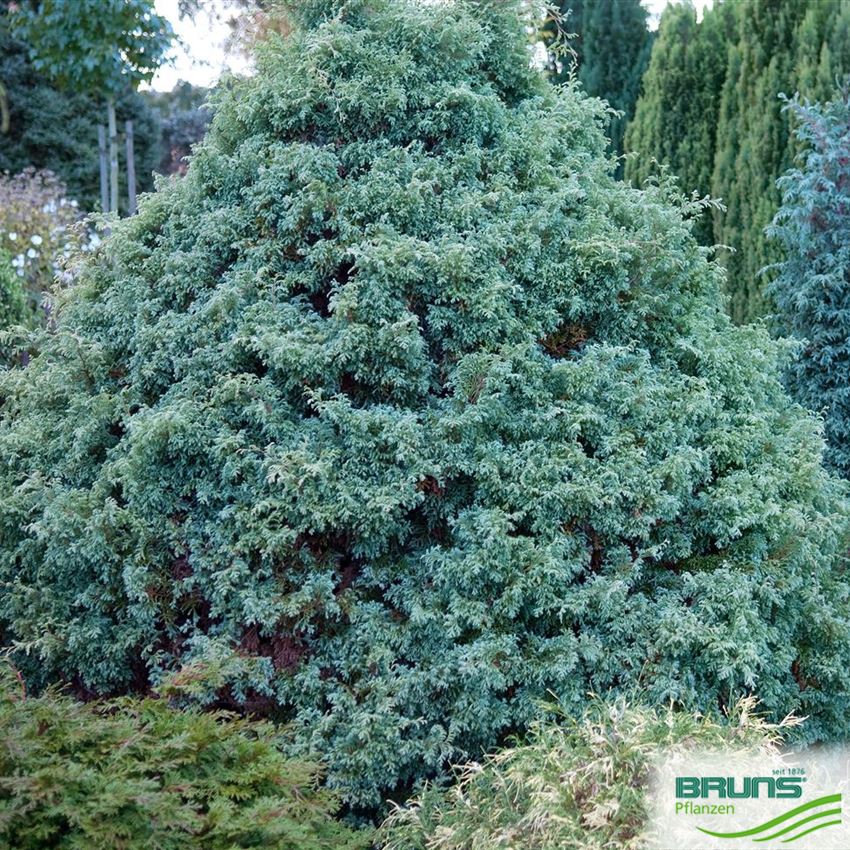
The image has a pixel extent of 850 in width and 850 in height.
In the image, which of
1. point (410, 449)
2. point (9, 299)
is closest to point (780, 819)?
point (410, 449)

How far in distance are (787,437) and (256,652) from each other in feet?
6.33

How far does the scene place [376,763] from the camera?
284cm

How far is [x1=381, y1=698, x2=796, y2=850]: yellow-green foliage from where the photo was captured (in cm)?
235

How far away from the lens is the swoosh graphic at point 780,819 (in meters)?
2.31

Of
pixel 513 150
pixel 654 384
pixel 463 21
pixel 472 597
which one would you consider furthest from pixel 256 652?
pixel 463 21

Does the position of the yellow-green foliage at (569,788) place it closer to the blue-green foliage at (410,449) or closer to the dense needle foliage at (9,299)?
the blue-green foliage at (410,449)

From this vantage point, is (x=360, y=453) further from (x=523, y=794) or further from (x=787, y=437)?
(x=787, y=437)

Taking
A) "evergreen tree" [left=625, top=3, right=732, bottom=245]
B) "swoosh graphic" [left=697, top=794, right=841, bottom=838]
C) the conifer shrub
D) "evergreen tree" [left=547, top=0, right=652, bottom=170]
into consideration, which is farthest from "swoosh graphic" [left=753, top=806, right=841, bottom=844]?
"evergreen tree" [left=547, top=0, right=652, bottom=170]

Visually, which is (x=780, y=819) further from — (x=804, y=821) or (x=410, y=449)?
(x=410, y=449)

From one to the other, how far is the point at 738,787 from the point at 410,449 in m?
1.27

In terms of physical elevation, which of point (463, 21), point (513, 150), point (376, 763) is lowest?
point (376, 763)

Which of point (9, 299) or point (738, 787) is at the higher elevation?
point (9, 299)

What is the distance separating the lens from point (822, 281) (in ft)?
19.2

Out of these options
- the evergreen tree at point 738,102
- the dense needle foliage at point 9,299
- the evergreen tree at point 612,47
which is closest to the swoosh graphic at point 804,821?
the evergreen tree at point 738,102
